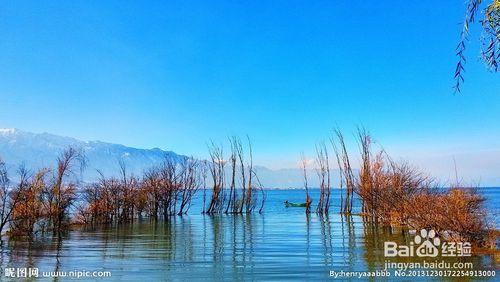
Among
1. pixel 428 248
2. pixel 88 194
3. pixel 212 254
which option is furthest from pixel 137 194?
pixel 428 248

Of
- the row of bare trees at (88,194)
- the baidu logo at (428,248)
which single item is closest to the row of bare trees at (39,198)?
the row of bare trees at (88,194)

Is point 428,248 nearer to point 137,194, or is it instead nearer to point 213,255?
point 213,255

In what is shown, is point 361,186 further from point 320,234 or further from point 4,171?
point 4,171

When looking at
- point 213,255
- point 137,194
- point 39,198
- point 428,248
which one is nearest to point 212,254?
point 213,255

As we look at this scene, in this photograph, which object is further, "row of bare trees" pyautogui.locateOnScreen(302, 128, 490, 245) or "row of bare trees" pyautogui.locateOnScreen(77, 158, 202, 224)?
"row of bare trees" pyautogui.locateOnScreen(77, 158, 202, 224)

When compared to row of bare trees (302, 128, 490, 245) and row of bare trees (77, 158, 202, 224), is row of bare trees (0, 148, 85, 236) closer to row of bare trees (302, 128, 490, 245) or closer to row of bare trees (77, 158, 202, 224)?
row of bare trees (77, 158, 202, 224)

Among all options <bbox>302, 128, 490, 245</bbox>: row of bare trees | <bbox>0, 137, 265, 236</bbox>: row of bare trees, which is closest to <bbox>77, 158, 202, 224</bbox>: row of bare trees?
<bbox>0, 137, 265, 236</bbox>: row of bare trees

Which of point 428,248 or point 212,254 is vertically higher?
point 212,254

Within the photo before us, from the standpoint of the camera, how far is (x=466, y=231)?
17.8 meters

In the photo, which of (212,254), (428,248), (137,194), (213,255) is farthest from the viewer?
(137,194)

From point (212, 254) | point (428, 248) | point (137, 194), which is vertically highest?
point (137, 194)

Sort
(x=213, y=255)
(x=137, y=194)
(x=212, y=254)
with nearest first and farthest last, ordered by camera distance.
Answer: (x=213, y=255) < (x=212, y=254) < (x=137, y=194)

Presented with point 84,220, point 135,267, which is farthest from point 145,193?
point 135,267

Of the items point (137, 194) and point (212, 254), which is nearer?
point (212, 254)
